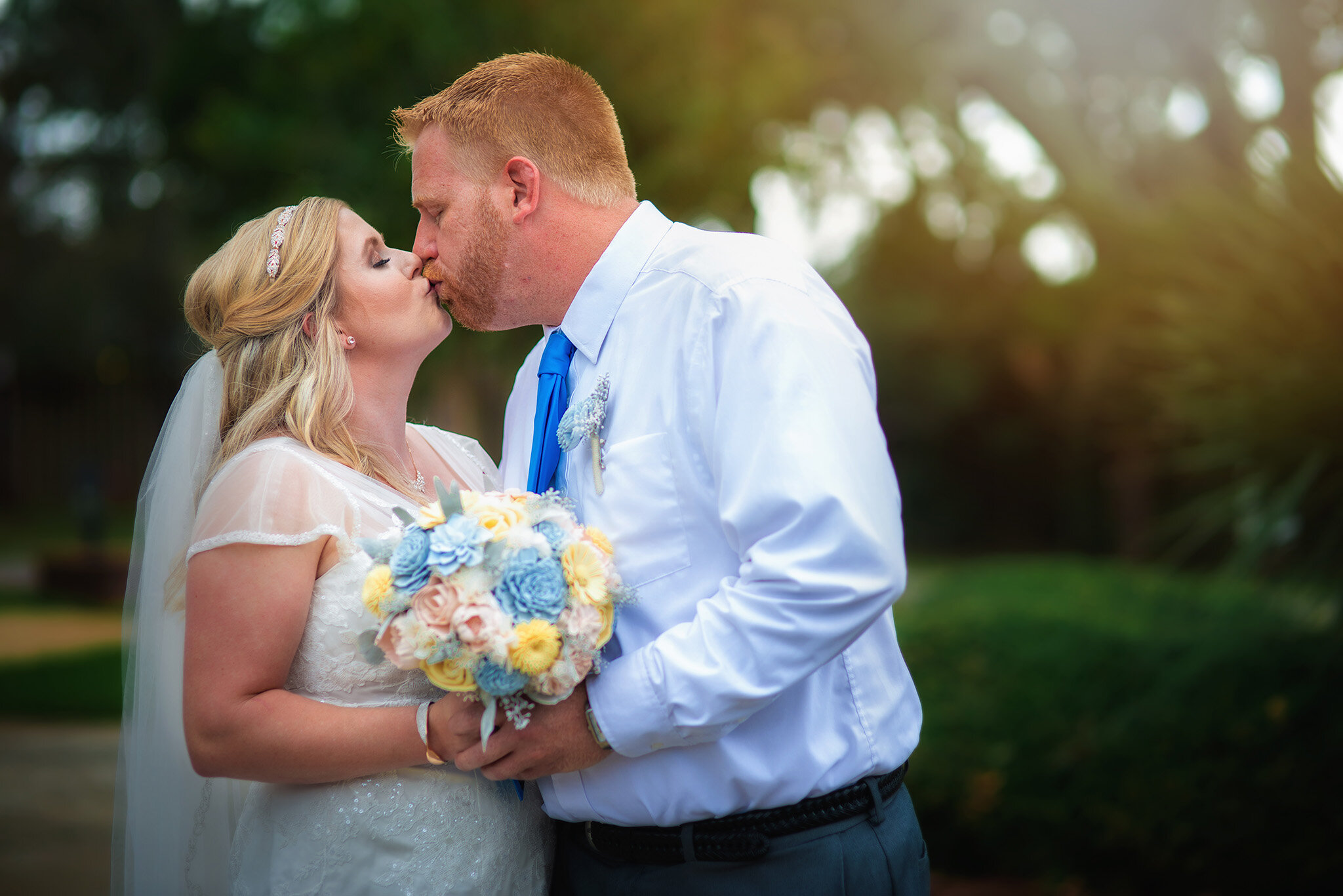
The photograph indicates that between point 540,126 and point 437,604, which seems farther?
point 540,126

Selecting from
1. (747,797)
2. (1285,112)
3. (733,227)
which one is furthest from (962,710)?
(733,227)

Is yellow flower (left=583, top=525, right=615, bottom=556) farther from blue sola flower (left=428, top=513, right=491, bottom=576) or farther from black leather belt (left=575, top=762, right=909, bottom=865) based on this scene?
black leather belt (left=575, top=762, right=909, bottom=865)

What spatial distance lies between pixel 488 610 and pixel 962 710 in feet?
16.4

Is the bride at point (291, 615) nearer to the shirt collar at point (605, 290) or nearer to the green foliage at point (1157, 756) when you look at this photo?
the shirt collar at point (605, 290)

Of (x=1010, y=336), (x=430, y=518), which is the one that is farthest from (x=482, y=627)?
(x=1010, y=336)

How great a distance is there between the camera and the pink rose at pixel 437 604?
2.00 m

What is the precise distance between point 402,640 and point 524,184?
1.18 meters

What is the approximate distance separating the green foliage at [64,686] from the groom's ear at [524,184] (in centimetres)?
739

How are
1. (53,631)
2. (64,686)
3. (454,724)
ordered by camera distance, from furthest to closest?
(53,631) < (64,686) < (454,724)

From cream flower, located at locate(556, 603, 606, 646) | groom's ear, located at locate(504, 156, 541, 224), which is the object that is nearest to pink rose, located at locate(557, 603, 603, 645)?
cream flower, located at locate(556, 603, 606, 646)

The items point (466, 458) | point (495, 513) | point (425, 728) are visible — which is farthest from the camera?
point (466, 458)

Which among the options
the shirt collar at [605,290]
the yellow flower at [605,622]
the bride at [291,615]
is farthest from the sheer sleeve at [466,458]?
the yellow flower at [605,622]

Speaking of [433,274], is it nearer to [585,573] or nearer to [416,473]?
[416,473]

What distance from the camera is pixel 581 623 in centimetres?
203
